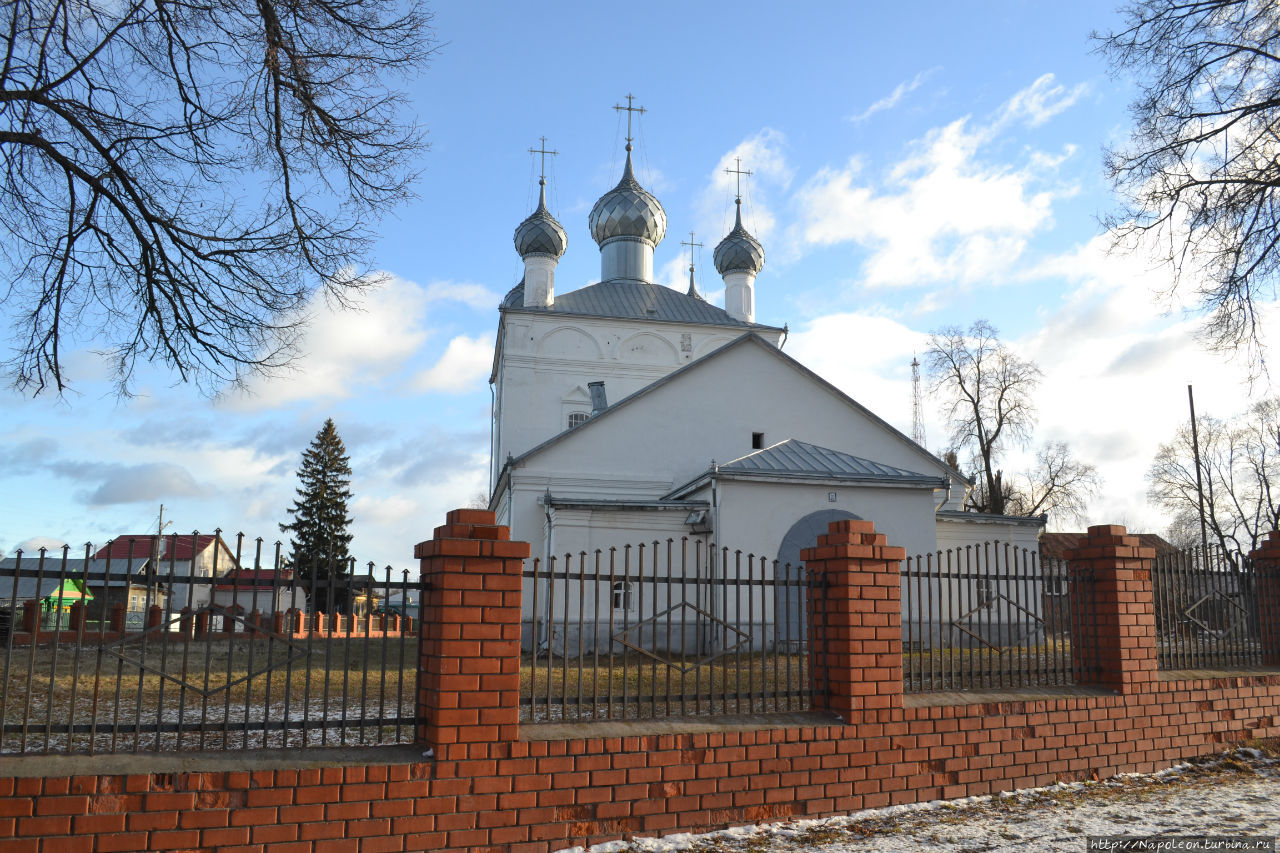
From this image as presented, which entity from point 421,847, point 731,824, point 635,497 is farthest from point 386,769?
point 635,497

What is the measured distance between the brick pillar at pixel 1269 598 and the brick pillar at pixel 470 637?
23.7 feet

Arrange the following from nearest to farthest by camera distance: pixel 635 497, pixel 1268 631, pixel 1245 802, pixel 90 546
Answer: pixel 90 546, pixel 1245 802, pixel 1268 631, pixel 635 497

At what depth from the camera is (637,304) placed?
96.2ft

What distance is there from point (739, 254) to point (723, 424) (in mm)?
13402

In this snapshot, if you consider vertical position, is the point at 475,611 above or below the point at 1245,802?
above

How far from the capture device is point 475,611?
5.00 m

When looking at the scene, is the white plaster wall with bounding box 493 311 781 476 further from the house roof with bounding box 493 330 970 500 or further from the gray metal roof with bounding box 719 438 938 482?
the gray metal roof with bounding box 719 438 938 482

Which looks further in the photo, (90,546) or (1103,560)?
(1103,560)

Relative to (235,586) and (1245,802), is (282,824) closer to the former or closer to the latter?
(235,586)

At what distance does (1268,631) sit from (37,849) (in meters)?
9.44

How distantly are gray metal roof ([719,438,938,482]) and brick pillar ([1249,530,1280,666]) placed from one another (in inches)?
281

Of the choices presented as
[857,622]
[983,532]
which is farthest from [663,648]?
[857,622]

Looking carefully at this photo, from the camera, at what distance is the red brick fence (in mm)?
4344

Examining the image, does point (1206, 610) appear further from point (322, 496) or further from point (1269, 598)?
point (322, 496)
